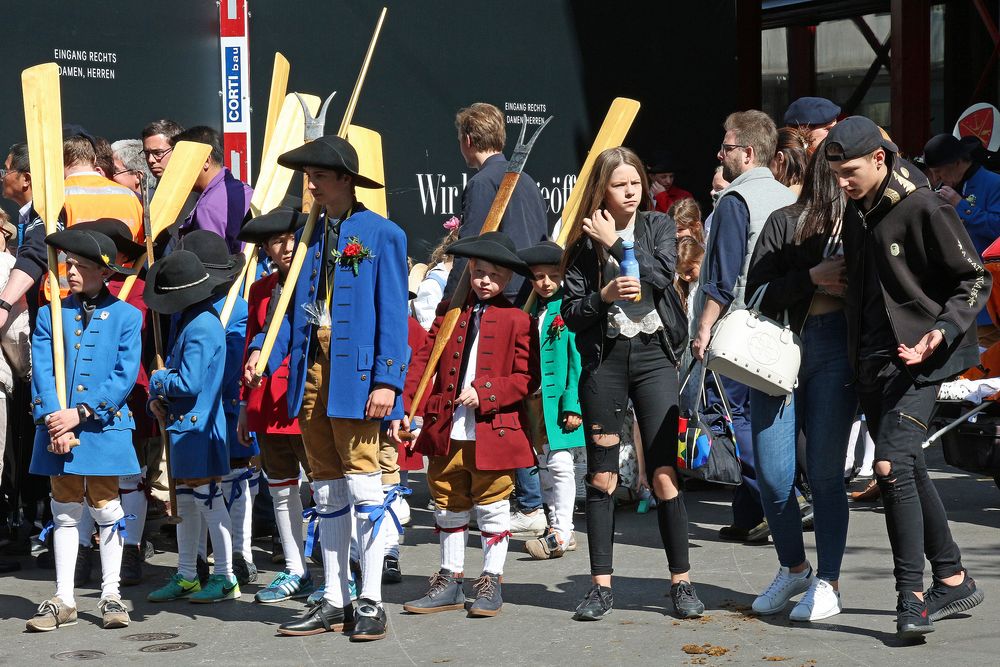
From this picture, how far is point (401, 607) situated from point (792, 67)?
18.4 meters

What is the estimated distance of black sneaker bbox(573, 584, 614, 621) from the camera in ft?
18.1

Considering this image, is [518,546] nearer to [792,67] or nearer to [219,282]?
[219,282]

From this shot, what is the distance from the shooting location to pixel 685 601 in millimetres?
5504

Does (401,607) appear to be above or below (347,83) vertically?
below

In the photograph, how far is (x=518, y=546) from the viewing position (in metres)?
7.24

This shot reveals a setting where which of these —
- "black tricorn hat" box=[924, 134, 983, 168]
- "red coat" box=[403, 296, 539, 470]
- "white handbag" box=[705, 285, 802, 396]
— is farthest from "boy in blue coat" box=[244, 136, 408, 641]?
"black tricorn hat" box=[924, 134, 983, 168]

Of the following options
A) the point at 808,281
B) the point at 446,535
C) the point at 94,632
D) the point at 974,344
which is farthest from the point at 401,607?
the point at 974,344

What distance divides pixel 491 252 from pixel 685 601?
1.68m

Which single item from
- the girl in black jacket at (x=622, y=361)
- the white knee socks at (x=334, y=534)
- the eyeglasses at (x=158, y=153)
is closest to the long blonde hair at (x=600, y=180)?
the girl in black jacket at (x=622, y=361)

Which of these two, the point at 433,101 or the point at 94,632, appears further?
the point at 433,101

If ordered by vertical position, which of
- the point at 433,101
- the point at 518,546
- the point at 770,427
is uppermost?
the point at 433,101

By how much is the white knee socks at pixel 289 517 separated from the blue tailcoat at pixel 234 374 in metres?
0.40

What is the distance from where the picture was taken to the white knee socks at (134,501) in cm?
643

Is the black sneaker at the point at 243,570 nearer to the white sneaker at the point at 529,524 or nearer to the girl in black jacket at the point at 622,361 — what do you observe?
the white sneaker at the point at 529,524
